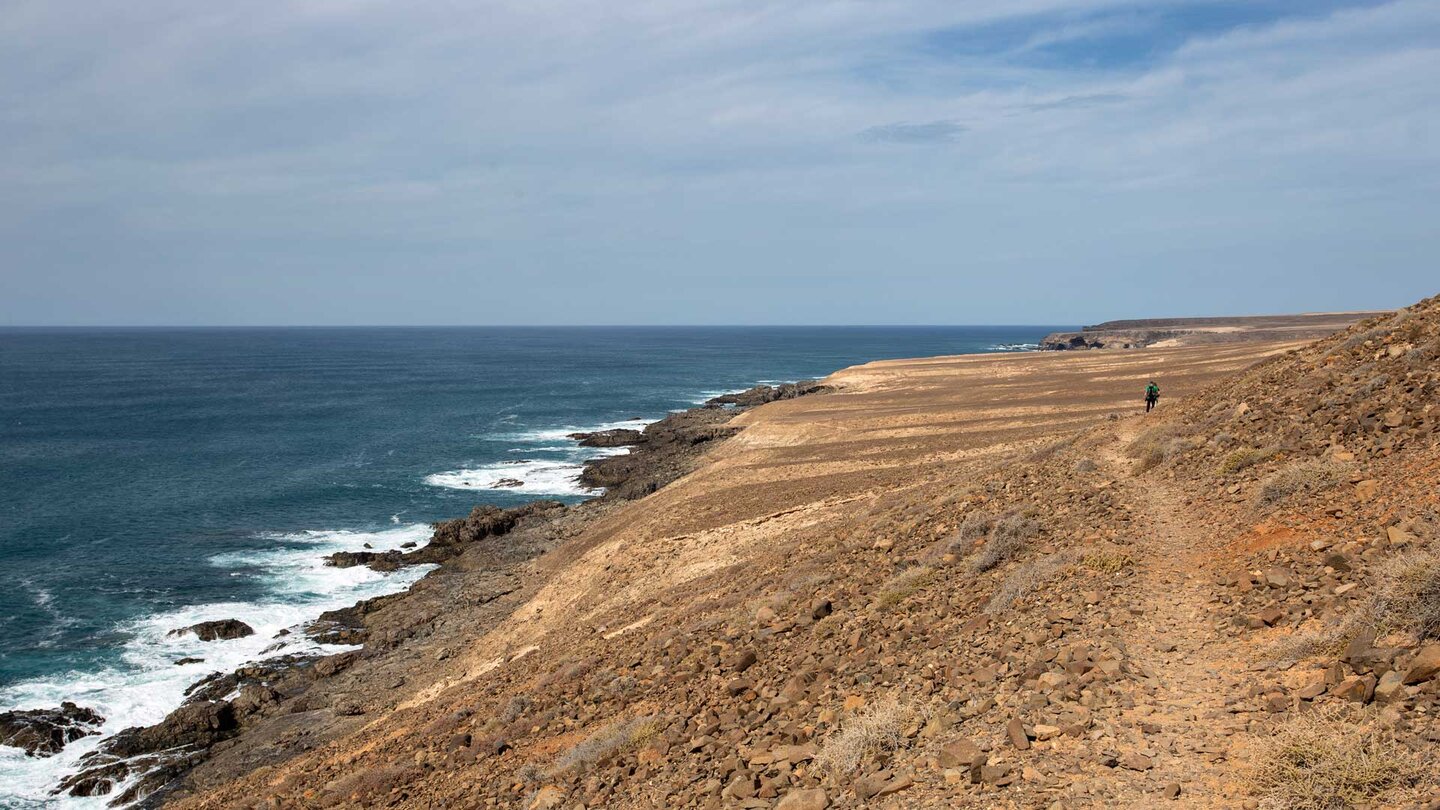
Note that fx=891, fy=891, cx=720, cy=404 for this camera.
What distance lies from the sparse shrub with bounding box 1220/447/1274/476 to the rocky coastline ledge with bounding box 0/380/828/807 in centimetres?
1886

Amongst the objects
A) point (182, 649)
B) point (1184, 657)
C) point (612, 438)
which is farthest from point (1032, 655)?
point (612, 438)

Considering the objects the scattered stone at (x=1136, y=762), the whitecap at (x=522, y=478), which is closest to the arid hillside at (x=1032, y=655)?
the scattered stone at (x=1136, y=762)

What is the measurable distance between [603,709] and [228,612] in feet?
75.7

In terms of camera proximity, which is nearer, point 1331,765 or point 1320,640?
point 1331,765

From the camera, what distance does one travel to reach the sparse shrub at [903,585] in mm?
13242

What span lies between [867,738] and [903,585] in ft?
15.0

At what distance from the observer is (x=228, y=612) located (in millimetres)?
30266

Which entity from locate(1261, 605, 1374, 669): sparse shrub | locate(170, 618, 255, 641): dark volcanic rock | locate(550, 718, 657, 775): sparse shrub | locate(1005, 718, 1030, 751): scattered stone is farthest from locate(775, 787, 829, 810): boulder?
locate(170, 618, 255, 641): dark volcanic rock

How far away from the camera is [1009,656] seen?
34.0 feet

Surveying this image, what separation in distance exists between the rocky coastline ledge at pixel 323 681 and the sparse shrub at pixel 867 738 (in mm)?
15003

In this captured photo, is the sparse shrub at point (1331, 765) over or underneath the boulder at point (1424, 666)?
underneath

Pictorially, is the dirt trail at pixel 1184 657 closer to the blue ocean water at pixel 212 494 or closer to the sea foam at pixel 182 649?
the sea foam at pixel 182 649

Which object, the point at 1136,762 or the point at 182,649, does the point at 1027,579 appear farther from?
the point at 182,649

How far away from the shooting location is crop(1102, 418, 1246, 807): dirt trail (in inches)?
300
